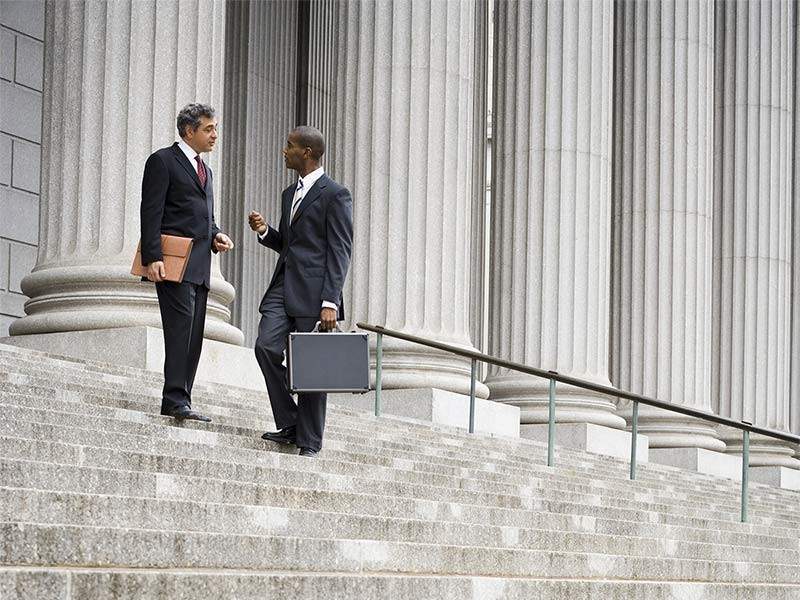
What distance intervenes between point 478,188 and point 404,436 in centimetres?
1788

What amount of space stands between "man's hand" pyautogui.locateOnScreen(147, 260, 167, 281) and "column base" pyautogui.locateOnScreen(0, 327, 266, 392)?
Result: 414 centimetres

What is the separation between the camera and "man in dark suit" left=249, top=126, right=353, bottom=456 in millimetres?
9367

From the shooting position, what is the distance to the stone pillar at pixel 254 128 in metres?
27.0

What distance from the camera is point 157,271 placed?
29.9ft

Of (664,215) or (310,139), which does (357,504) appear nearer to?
(310,139)

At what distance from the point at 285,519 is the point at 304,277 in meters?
2.61

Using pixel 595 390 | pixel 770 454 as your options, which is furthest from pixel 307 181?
pixel 770 454

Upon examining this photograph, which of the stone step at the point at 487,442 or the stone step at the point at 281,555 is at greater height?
the stone step at the point at 487,442

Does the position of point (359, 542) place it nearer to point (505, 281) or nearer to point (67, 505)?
point (67, 505)

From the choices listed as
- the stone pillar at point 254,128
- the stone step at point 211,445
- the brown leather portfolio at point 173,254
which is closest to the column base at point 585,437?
the stone step at point 211,445

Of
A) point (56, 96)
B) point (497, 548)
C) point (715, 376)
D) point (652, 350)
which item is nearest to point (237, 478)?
point (497, 548)

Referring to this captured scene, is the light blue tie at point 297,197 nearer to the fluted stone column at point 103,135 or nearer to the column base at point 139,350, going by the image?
the column base at point 139,350

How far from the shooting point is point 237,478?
807cm

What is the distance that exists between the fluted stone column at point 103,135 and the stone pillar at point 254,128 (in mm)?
11925
